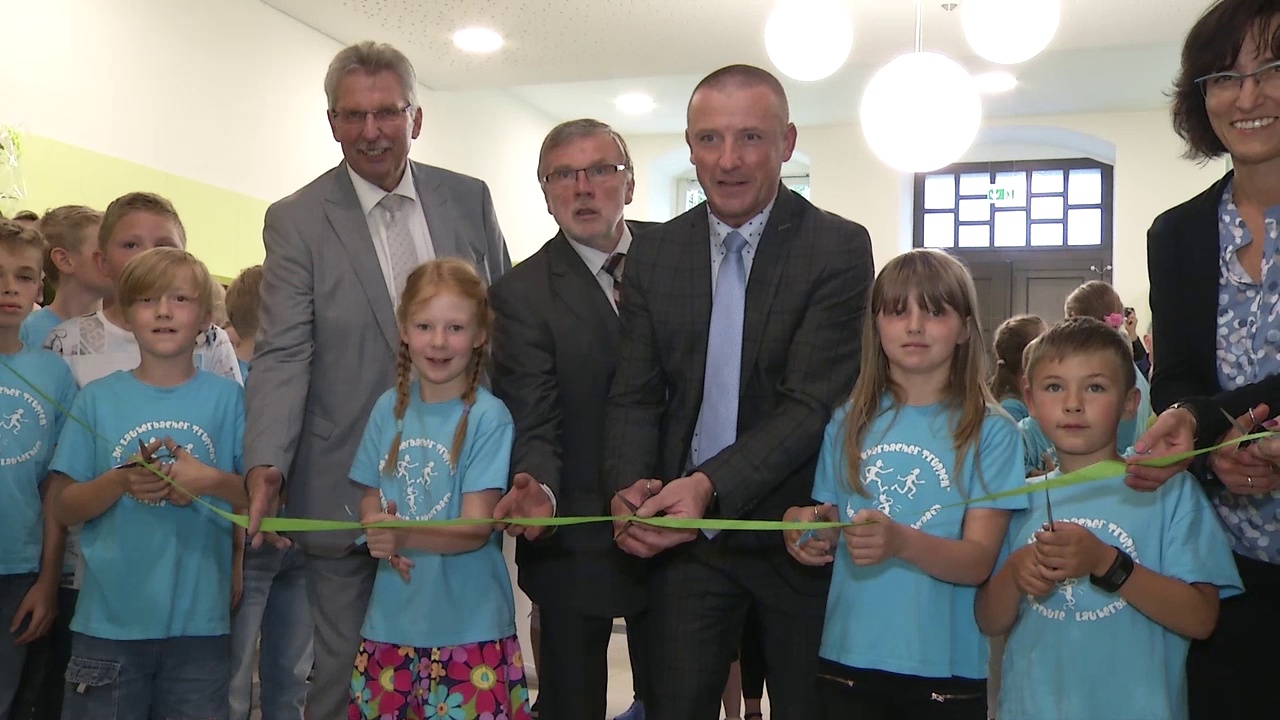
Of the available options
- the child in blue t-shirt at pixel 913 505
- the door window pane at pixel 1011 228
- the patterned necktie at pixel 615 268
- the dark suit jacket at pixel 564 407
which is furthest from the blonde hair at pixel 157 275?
the door window pane at pixel 1011 228

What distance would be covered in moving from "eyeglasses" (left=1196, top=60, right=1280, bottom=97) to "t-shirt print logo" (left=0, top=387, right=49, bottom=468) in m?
2.90

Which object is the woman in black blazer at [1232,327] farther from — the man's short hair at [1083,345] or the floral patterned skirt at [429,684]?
the floral patterned skirt at [429,684]

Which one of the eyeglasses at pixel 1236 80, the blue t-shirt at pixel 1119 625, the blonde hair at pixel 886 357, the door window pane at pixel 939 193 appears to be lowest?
the blue t-shirt at pixel 1119 625

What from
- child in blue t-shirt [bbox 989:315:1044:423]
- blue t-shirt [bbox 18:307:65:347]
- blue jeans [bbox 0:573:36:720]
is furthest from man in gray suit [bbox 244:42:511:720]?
child in blue t-shirt [bbox 989:315:1044:423]

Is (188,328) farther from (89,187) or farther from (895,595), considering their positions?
(89,187)

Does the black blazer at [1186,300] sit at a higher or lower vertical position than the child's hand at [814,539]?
higher

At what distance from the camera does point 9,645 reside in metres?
2.92

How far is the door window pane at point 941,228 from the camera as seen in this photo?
12117 mm

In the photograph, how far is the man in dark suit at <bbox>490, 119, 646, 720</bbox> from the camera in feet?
8.55

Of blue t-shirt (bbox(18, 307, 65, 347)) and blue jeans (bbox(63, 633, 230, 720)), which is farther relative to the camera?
blue t-shirt (bbox(18, 307, 65, 347))

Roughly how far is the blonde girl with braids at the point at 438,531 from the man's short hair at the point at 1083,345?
3.96ft

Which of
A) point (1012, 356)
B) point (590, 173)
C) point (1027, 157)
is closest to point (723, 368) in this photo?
point (590, 173)

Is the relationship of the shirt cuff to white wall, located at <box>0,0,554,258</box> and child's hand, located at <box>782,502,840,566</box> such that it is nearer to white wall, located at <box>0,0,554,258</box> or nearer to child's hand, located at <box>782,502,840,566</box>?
child's hand, located at <box>782,502,840,566</box>

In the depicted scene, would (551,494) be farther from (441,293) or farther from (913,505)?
(913,505)
